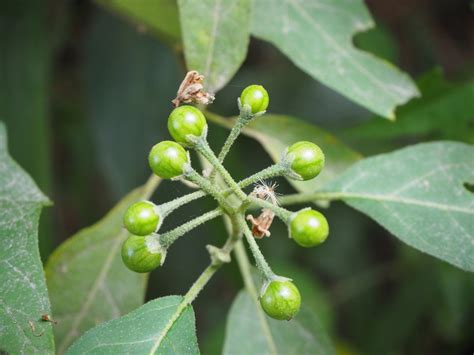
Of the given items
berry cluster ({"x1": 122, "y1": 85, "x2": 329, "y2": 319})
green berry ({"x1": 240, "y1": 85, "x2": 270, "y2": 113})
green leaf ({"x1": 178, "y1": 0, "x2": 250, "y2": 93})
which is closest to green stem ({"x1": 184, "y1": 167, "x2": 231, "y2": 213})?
berry cluster ({"x1": 122, "y1": 85, "x2": 329, "y2": 319})

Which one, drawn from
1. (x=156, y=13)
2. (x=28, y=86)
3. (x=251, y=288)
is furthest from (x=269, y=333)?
(x=28, y=86)

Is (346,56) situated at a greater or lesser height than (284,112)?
greater

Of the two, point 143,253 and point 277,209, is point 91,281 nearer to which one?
point 143,253

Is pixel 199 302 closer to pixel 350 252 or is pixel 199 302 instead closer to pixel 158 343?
A: pixel 350 252

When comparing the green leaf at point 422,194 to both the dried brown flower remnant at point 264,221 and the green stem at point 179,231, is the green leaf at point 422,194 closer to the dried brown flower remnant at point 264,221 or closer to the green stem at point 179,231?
the dried brown flower remnant at point 264,221

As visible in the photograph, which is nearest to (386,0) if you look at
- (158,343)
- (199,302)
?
(199,302)
